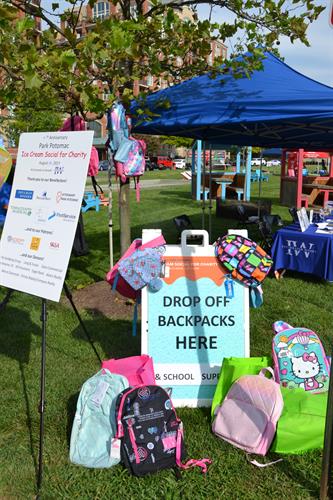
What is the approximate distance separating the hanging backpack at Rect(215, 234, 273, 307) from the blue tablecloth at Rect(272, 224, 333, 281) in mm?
3521

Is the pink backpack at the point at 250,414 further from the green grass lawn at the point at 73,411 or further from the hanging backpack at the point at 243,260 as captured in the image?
the hanging backpack at the point at 243,260

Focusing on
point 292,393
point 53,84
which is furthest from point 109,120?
point 292,393

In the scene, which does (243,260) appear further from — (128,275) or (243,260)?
(128,275)

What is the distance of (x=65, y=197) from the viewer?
2699 millimetres

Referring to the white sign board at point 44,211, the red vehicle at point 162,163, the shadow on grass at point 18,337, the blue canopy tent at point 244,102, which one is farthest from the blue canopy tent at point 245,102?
the red vehicle at point 162,163

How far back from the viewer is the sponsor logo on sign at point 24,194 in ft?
9.61

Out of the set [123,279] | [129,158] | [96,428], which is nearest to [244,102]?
[129,158]

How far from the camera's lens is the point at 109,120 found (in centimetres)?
498

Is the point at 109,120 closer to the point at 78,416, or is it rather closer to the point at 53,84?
Answer: the point at 53,84

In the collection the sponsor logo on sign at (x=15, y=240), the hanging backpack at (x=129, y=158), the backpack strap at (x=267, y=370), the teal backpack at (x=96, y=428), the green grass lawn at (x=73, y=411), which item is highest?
the hanging backpack at (x=129, y=158)

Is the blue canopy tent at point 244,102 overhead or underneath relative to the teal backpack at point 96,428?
overhead

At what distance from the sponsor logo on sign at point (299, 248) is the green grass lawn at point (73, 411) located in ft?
1.56

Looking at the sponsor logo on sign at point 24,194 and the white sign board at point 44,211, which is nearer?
the white sign board at point 44,211

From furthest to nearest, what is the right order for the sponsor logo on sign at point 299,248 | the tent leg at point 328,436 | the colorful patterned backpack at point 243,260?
the sponsor logo on sign at point 299,248, the colorful patterned backpack at point 243,260, the tent leg at point 328,436
